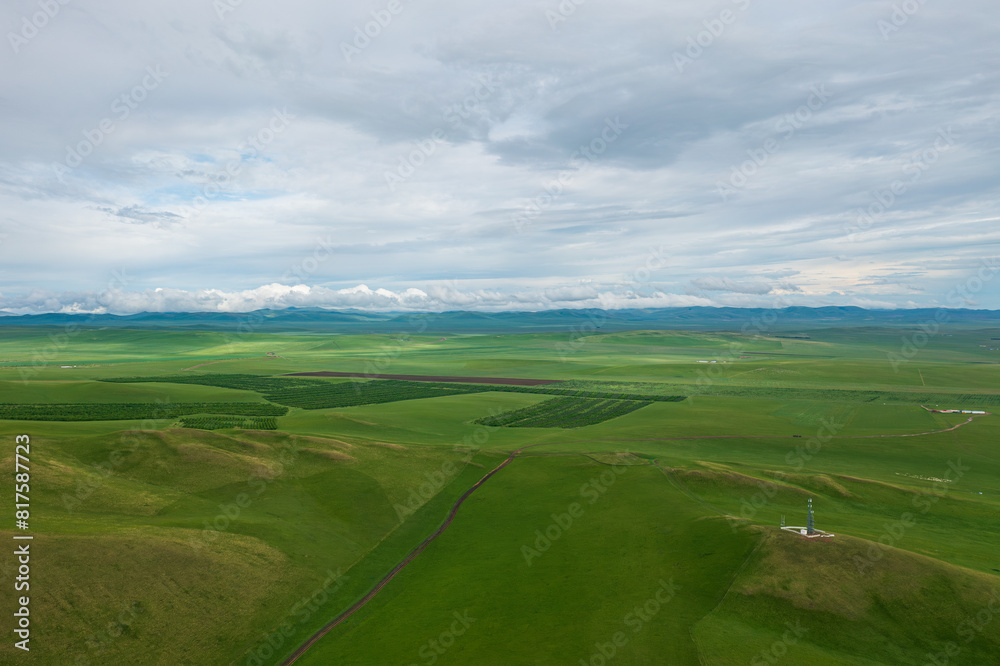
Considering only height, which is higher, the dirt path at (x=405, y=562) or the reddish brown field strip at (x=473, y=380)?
the reddish brown field strip at (x=473, y=380)

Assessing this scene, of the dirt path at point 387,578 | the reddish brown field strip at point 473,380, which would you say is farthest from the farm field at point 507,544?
the reddish brown field strip at point 473,380

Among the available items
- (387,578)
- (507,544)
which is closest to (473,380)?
(507,544)

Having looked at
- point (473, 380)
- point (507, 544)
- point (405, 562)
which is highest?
point (473, 380)

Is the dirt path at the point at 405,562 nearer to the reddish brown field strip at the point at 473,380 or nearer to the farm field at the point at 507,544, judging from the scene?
the farm field at the point at 507,544

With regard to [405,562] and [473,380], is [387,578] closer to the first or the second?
[405,562]

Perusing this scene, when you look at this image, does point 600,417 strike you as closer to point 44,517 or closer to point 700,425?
point 700,425

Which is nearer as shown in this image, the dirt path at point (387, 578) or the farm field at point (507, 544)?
the farm field at point (507, 544)

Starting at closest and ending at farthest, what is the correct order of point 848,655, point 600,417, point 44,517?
point 848,655
point 44,517
point 600,417

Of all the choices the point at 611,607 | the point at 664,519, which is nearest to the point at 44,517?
the point at 611,607

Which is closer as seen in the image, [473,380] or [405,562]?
[405,562]
